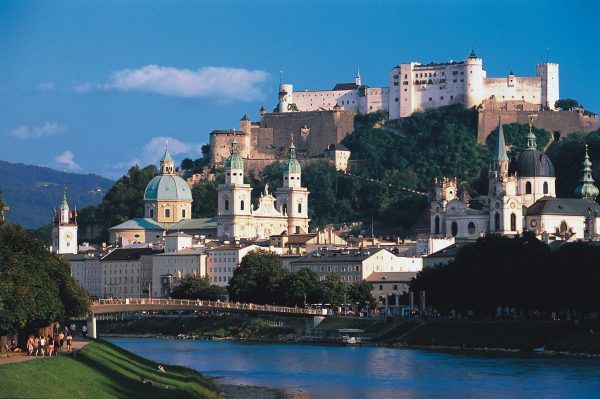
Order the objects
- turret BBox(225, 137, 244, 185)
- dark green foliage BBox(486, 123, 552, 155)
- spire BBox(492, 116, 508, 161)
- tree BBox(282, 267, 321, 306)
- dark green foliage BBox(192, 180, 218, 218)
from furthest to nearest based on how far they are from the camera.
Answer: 1. dark green foliage BBox(192, 180, 218, 218)
2. dark green foliage BBox(486, 123, 552, 155)
3. turret BBox(225, 137, 244, 185)
4. spire BBox(492, 116, 508, 161)
5. tree BBox(282, 267, 321, 306)

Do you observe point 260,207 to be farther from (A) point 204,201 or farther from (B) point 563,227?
(B) point 563,227

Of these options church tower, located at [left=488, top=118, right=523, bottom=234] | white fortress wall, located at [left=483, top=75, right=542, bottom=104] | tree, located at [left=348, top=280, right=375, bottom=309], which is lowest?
tree, located at [left=348, top=280, right=375, bottom=309]

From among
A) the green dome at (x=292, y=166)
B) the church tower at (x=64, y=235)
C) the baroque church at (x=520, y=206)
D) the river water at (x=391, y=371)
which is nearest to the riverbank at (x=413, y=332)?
the river water at (x=391, y=371)

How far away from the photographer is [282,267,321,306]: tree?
11125 cm

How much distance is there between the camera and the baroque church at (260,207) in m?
149

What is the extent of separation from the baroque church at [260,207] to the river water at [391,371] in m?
58.8

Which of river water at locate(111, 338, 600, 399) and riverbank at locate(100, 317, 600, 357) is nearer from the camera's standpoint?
river water at locate(111, 338, 600, 399)

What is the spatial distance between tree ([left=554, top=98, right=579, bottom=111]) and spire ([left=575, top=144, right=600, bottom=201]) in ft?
101

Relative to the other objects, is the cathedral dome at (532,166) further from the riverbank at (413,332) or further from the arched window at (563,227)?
the riverbank at (413,332)

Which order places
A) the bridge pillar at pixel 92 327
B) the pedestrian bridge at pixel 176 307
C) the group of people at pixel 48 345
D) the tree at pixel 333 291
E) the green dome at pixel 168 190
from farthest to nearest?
the green dome at pixel 168 190, the tree at pixel 333 291, the pedestrian bridge at pixel 176 307, the bridge pillar at pixel 92 327, the group of people at pixel 48 345

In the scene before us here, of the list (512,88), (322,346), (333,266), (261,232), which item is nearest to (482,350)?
(322,346)

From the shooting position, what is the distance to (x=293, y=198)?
505 feet

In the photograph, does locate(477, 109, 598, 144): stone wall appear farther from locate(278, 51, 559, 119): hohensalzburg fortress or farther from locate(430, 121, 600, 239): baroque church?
locate(430, 121, 600, 239): baroque church

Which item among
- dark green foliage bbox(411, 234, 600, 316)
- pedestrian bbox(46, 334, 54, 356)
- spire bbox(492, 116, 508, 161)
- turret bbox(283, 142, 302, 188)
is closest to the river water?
dark green foliage bbox(411, 234, 600, 316)
